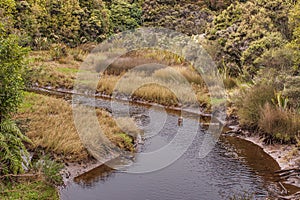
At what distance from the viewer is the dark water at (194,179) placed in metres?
8.54

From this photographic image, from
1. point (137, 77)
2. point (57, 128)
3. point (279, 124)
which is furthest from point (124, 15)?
point (57, 128)

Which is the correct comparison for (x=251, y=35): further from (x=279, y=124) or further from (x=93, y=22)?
(x=93, y=22)

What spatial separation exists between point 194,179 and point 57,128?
4.02 metres

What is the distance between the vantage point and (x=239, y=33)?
21.3 m

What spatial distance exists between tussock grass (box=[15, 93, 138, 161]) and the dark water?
771 mm

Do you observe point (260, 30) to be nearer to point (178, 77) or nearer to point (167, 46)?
point (178, 77)

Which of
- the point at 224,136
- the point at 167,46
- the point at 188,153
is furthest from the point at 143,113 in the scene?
the point at 167,46

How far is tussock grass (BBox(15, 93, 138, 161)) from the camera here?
10.0 metres

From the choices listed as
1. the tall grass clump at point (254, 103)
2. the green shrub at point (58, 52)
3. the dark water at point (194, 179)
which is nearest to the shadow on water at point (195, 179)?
the dark water at point (194, 179)

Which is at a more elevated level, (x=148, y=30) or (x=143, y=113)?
(x=148, y=30)

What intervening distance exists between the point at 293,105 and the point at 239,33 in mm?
8982

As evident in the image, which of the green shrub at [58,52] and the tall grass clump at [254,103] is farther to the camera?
the green shrub at [58,52]

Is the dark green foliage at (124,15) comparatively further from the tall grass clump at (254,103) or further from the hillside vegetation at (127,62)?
the tall grass clump at (254,103)

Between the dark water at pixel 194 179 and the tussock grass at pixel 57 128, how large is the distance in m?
0.77
